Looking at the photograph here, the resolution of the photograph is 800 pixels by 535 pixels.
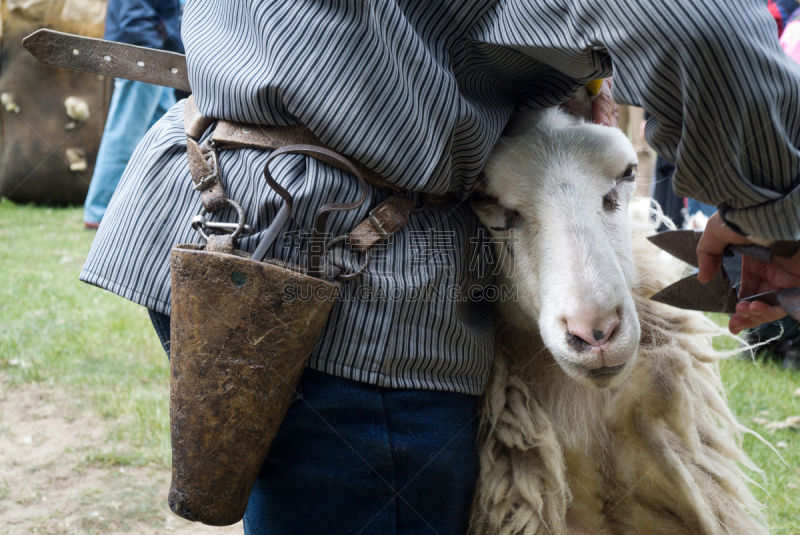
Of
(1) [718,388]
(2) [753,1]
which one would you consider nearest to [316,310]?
(2) [753,1]

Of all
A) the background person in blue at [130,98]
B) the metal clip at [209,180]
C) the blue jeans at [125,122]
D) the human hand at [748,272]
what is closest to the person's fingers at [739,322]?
the human hand at [748,272]

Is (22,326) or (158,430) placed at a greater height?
(158,430)

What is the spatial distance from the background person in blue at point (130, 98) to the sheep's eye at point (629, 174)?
321 centimetres

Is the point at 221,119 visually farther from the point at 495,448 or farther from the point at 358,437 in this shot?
the point at 495,448

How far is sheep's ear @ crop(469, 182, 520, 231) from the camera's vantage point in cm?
145

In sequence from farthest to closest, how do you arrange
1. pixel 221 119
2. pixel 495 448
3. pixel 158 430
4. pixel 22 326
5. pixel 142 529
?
1. pixel 22 326
2. pixel 158 430
3. pixel 142 529
4. pixel 495 448
5. pixel 221 119

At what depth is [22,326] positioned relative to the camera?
12.3 feet

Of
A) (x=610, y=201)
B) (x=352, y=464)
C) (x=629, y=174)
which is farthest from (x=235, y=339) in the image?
(x=629, y=174)

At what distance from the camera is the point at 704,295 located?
4.52 ft

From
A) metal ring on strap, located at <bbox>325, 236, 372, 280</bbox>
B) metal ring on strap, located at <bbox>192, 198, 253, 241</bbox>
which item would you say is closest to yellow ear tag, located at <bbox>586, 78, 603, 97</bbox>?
metal ring on strap, located at <bbox>325, 236, 372, 280</bbox>

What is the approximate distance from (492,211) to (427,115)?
13.4 inches

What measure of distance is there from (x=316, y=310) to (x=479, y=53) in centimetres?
54

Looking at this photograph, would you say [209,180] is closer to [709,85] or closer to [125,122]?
[709,85]

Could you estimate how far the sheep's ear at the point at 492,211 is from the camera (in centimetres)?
145
